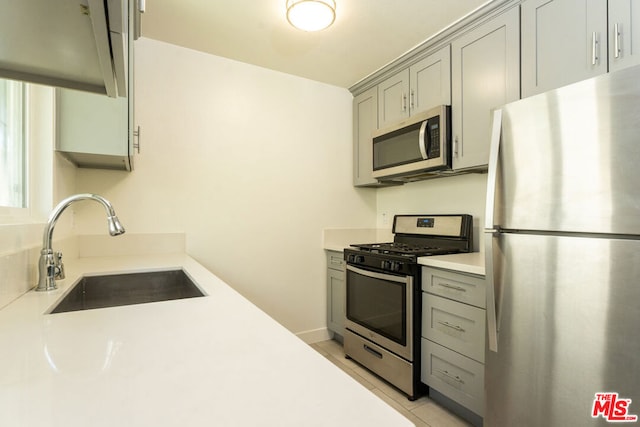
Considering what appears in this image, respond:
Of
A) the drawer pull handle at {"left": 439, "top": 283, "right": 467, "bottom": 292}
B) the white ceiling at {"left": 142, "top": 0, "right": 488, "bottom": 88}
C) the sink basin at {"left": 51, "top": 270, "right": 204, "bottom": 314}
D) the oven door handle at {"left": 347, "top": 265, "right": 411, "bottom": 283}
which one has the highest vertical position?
the white ceiling at {"left": 142, "top": 0, "right": 488, "bottom": 88}

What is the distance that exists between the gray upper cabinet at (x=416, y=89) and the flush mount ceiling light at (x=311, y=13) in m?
0.89

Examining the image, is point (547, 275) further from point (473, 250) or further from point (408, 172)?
point (408, 172)

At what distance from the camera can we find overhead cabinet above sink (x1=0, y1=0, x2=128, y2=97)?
51cm

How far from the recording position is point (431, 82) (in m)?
2.25

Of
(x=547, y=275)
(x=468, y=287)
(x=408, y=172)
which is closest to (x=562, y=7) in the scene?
(x=408, y=172)

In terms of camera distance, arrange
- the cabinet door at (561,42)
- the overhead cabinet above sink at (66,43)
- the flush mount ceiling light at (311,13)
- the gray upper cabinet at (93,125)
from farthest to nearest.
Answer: the flush mount ceiling light at (311,13)
the gray upper cabinet at (93,125)
the cabinet door at (561,42)
the overhead cabinet above sink at (66,43)

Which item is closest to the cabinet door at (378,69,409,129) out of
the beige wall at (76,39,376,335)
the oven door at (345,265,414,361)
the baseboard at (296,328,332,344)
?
the beige wall at (76,39,376,335)

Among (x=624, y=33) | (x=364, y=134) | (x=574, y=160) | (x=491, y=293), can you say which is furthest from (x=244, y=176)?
(x=624, y=33)

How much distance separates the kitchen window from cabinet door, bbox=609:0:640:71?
2523 mm

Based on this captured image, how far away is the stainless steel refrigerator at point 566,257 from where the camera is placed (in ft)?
3.32

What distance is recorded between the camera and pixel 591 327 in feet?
3.53

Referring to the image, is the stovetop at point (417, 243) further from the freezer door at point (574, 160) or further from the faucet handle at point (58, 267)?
the faucet handle at point (58, 267)

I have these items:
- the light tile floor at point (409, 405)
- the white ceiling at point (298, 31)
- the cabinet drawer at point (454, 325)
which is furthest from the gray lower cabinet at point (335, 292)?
the white ceiling at point (298, 31)

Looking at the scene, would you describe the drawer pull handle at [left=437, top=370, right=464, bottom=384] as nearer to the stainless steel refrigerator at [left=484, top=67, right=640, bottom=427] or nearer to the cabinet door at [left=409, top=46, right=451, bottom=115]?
the stainless steel refrigerator at [left=484, top=67, right=640, bottom=427]
